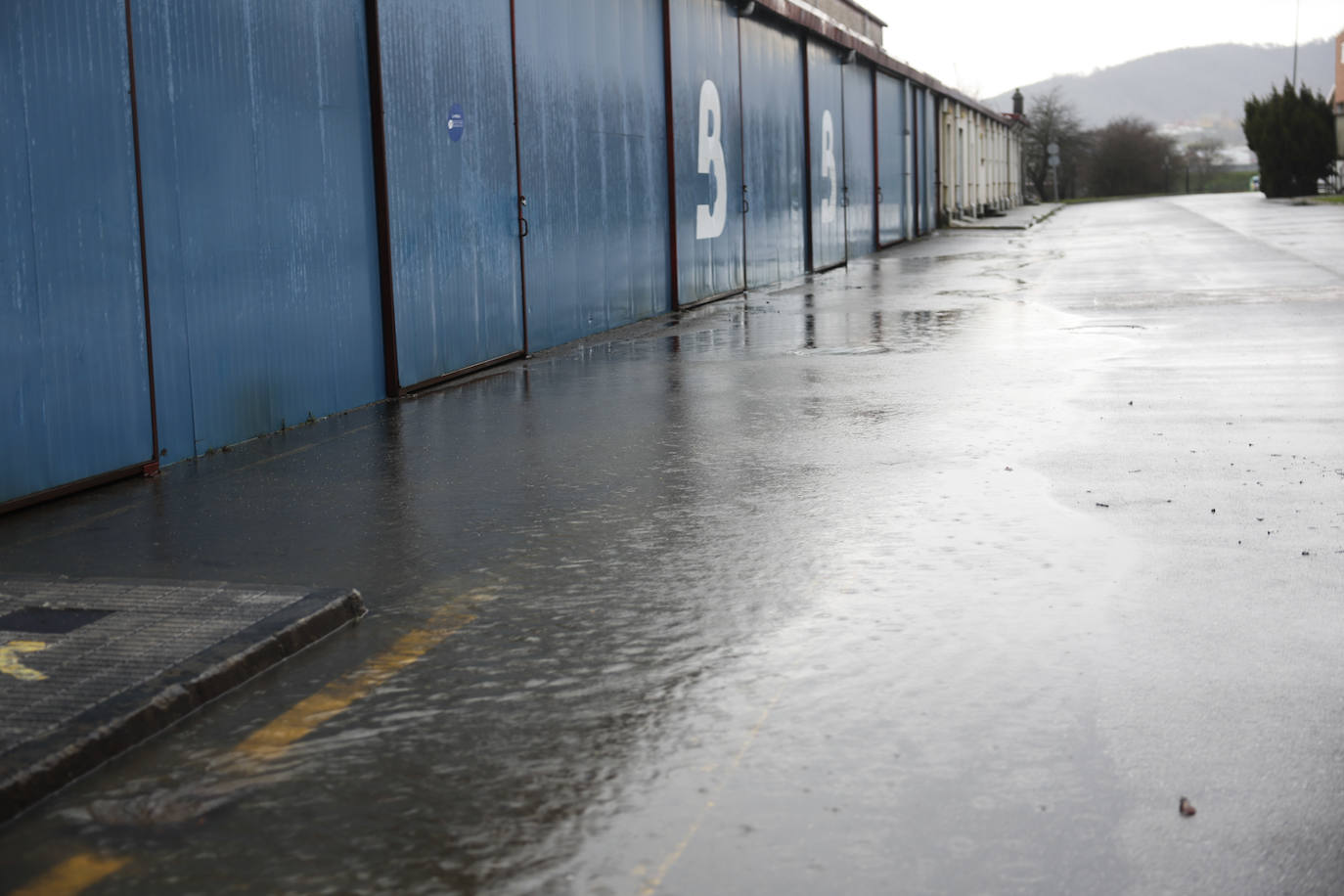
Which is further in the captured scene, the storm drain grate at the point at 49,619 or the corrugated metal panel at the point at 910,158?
the corrugated metal panel at the point at 910,158

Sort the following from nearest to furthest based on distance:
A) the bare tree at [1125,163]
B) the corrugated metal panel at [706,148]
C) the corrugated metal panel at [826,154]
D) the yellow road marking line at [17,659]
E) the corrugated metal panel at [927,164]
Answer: the yellow road marking line at [17,659], the corrugated metal panel at [706,148], the corrugated metal panel at [826,154], the corrugated metal panel at [927,164], the bare tree at [1125,163]

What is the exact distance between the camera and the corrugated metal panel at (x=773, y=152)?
22984 millimetres

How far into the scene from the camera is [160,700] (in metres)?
4.17

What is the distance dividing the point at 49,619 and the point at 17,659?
0.51 m

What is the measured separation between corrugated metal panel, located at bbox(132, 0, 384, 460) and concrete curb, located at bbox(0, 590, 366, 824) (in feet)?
13.0

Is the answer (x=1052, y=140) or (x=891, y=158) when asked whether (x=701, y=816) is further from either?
(x=1052, y=140)

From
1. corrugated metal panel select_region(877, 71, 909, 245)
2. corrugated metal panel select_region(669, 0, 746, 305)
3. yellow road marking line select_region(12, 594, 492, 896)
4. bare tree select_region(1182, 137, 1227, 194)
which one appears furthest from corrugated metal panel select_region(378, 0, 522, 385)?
bare tree select_region(1182, 137, 1227, 194)

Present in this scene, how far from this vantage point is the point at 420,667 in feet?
15.1

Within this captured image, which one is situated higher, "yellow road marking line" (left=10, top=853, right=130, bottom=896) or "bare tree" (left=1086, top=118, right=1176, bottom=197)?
"bare tree" (left=1086, top=118, right=1176, bottom=197)

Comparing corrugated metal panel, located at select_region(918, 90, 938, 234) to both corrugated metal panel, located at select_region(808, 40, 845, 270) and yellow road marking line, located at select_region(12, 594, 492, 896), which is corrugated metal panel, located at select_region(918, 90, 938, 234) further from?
yellow road marking line, located at select_region(12, 594, 492, 896)

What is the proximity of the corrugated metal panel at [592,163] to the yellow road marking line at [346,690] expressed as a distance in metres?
9.44

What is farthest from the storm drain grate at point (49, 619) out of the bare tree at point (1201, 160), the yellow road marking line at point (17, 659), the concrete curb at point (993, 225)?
the bare tree at point (1201, 160)

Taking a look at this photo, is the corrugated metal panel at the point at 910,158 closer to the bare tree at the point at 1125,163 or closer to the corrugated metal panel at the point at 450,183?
the corrugated metal panel at the point at 450,183

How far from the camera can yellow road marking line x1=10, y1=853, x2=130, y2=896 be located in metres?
3.16
